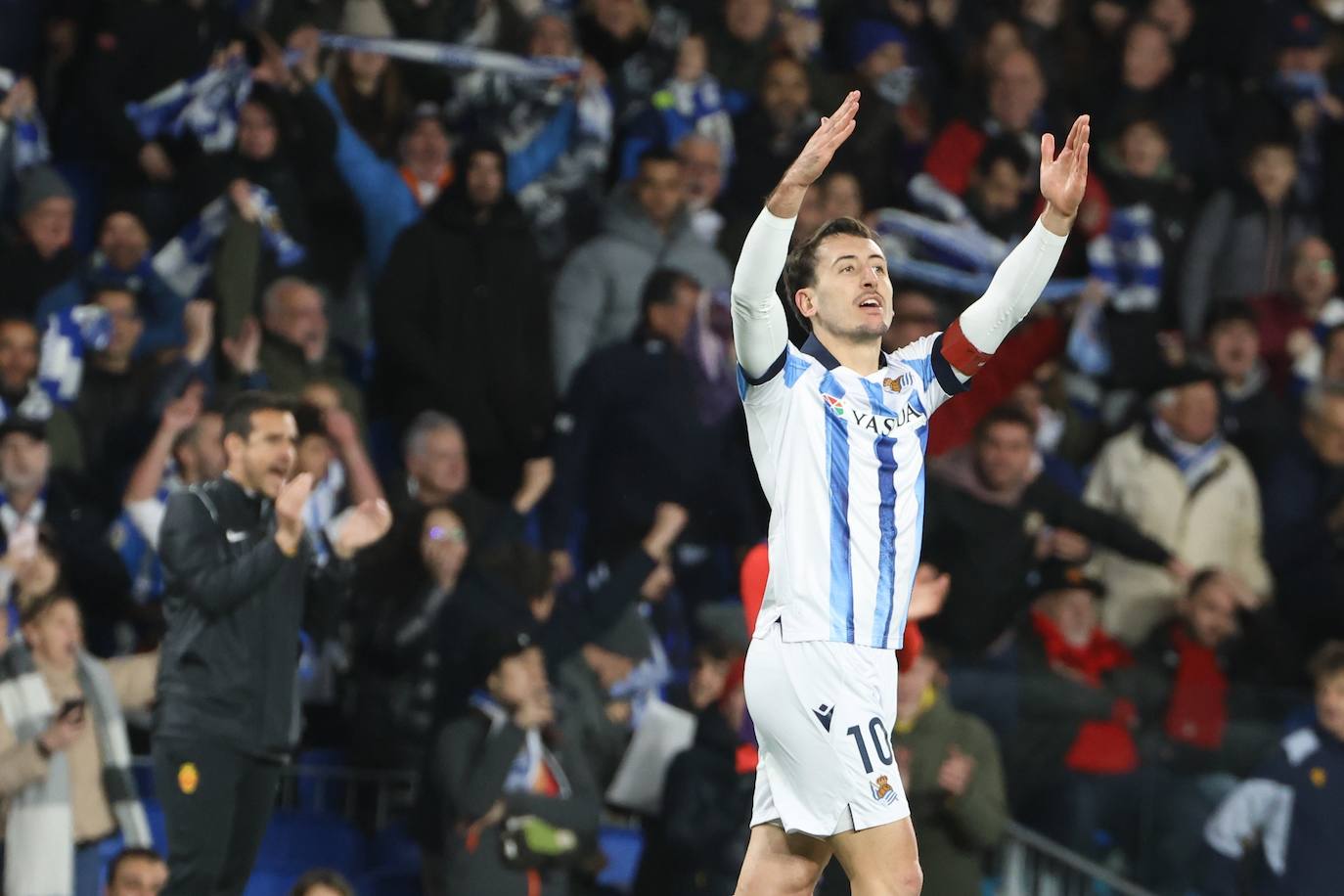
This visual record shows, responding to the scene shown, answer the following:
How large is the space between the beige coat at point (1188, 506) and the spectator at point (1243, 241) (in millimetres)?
1606

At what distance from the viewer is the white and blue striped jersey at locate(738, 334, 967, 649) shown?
5.41m

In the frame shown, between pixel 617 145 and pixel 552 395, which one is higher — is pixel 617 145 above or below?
above

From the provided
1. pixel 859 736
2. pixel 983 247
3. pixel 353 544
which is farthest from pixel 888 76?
pixel 859 736

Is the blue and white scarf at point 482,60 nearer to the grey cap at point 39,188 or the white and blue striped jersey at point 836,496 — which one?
the grey cap at point 39,188

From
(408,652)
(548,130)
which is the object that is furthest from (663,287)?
(408,652)

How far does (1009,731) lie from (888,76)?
4458 mm

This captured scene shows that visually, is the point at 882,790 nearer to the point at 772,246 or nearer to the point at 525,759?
the point at 772,246

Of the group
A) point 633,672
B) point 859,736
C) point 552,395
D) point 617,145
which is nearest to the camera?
point 859,736

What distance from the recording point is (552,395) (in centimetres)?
991

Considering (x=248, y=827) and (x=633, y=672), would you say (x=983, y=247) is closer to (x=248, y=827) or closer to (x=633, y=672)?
(x=633, y=672)

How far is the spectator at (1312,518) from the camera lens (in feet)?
32.6

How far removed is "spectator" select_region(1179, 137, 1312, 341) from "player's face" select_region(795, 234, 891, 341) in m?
6.51

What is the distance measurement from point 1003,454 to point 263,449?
360 cm

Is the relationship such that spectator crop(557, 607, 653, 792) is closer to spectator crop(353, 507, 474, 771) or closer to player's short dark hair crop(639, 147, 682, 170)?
spectator crop(353, 507, 474, 771)
